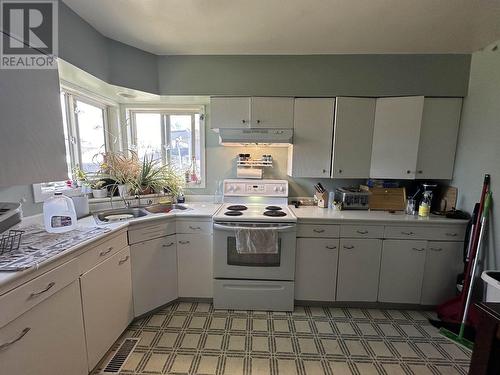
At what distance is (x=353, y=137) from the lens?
2301mm

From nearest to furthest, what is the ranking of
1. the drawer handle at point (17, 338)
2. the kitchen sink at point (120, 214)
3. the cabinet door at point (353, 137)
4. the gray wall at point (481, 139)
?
the drawer handle at point (17, 338) < the gray wall at point (481, 139) < the kitchen sink at point (120, 214) < the cabinet door at point (353, 137)

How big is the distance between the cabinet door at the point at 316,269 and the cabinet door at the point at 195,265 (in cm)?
86

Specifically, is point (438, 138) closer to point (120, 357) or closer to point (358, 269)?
point (358, 269)

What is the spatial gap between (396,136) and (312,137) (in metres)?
0.82

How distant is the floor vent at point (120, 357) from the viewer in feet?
5.06

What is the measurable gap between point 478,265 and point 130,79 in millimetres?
3542

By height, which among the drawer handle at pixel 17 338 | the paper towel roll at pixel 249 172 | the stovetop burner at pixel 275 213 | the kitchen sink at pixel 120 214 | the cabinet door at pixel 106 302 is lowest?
the cabinet door at pixel 106 302

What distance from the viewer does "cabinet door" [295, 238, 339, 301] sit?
2.11 m

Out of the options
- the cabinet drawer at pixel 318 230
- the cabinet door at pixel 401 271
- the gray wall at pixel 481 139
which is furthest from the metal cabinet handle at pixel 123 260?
the gray wall at pixel 481 139

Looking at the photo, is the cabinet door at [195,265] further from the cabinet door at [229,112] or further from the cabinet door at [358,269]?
the cabinet door at [358,269]

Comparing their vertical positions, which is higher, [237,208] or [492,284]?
[237,208]

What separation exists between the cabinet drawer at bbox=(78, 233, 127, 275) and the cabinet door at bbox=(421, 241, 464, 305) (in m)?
2.68

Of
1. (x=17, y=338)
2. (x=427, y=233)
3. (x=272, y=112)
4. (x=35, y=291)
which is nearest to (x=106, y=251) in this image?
(x=35, y=291)

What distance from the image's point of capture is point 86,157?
2.29m
